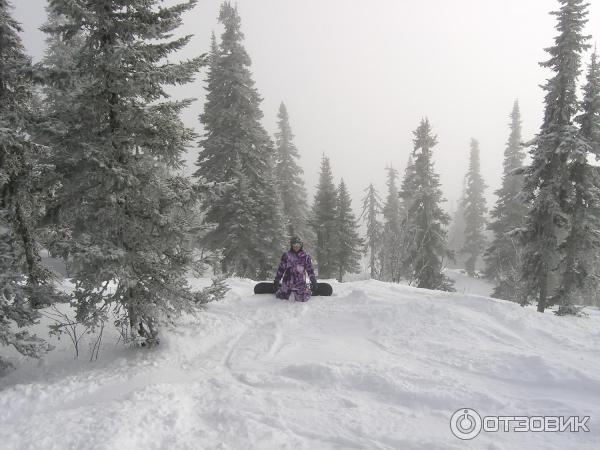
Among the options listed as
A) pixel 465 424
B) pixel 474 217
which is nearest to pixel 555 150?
pixel 465 424

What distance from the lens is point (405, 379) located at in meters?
5.33

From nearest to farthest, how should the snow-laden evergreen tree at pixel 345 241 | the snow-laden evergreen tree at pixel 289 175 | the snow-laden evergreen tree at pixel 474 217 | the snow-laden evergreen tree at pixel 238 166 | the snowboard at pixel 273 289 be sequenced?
the snowboard at pixel 273 289 → the snow-laden evergreen tree at pixel 238 166 → the snow-laden evergreen tree at pixel 345 241 → the snow-laden evergreen tree at pixel 289 175 → the snow-laden evergreen tree at pixel 474 217

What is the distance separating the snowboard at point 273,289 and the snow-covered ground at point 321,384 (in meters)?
1.66

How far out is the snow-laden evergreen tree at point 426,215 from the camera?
26.8m

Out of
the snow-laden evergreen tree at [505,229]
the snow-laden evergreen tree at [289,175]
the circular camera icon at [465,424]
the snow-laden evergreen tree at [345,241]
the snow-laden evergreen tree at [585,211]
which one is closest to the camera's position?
the circular camera icon at [465,424]

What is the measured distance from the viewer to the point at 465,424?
170 inches

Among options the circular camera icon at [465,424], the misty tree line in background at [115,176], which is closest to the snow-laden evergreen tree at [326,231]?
the misty tree line in background at [115,176]

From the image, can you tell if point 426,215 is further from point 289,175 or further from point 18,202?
point 18,202

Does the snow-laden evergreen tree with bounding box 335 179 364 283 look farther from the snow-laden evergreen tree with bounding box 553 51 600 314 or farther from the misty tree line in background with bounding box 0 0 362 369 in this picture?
the misty tree line in background with bounding box 0 0 362 369

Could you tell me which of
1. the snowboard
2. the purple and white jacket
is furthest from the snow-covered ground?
the snowboard

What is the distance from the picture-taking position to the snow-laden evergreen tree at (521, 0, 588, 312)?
549 inches

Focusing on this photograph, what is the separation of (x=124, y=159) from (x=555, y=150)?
14981 mm

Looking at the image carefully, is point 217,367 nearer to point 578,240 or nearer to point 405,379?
point 405,379

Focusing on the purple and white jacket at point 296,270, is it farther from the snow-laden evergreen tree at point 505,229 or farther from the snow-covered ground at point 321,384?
the snow-laden evergreen tree at point 505,229
